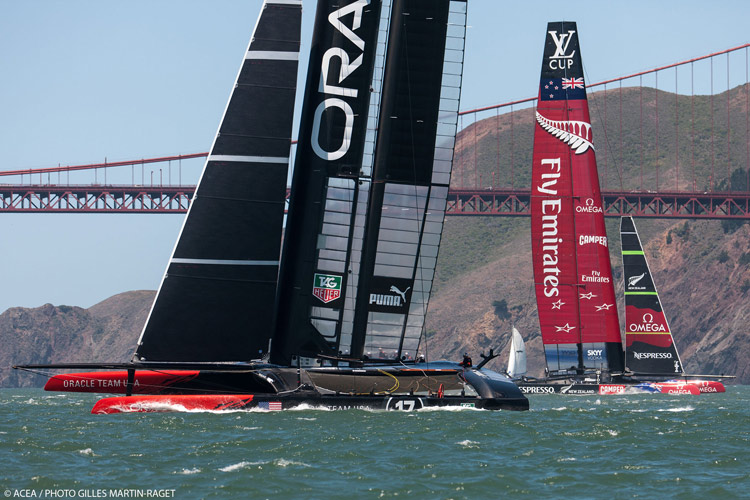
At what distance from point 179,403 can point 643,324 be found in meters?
17.5

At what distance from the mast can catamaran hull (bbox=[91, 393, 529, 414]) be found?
15.5m

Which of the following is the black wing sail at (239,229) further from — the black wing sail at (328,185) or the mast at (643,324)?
the mast at (643,324)

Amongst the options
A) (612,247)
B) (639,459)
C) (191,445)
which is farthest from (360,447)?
(612,247)

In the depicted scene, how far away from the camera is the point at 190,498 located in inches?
348

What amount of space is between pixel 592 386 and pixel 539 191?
15.3 ft

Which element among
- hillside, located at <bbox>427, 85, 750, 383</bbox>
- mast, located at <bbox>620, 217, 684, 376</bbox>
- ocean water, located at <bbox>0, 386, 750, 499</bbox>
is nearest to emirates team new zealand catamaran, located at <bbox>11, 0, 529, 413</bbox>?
ocean water, located at <bbox>0, 386, 750, 499</bbox>

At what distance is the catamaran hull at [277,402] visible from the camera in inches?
575

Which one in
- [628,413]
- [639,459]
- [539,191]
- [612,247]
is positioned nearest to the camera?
[639,459]

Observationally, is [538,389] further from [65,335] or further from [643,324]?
[65,335]

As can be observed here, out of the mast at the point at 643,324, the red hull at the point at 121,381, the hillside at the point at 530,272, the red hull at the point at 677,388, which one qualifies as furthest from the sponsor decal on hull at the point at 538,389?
the hillside at the point at 530,272

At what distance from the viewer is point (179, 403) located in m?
14.7

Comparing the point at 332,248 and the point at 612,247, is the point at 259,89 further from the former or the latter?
the point at 612,247

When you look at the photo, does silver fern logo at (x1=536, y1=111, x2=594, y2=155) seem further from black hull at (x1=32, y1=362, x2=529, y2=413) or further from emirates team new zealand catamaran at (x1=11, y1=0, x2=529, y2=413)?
black hull at (x1=32, y1=362, x2=529, y2=413)

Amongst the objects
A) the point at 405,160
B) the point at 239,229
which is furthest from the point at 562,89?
the point at 239,229
